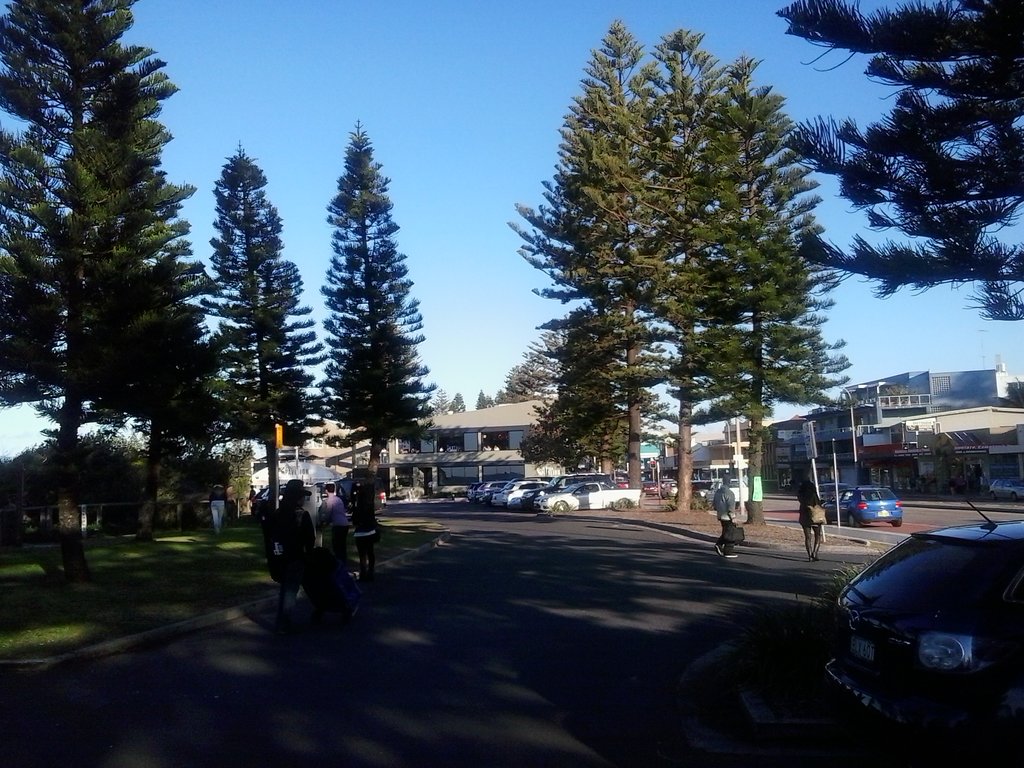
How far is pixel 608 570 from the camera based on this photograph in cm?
1834

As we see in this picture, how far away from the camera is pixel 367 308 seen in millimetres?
45156

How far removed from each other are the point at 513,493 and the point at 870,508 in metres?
21.0

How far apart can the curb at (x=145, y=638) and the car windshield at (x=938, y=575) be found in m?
7.73

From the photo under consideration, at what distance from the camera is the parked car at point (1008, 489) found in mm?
48781

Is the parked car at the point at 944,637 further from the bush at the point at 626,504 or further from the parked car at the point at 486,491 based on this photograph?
the parked car at the point at 486,491

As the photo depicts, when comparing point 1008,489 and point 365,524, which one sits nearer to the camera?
point 365,524

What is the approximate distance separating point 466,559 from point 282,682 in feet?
40.7

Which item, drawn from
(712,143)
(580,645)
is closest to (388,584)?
(580,645)

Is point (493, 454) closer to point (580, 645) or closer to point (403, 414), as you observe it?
point (403, 414)

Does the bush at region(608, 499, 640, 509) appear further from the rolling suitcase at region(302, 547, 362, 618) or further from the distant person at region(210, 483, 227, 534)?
the rolling suitcase at region(302, 547, 362, 618)

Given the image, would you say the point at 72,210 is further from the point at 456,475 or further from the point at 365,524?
the point at 456,475

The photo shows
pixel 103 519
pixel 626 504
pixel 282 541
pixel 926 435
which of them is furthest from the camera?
pixel 926 435

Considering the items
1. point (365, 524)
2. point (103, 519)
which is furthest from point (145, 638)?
point (103, 519)

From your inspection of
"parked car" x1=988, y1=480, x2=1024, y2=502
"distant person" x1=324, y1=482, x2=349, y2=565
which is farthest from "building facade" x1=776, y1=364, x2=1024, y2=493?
"distant person" x1=324, y1=482, x2=349, y2=565
